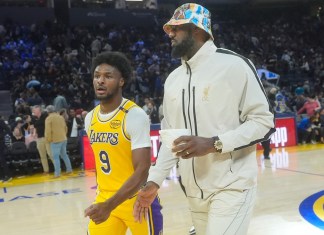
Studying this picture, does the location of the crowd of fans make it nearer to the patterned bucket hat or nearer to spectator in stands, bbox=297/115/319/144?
spectator in stands, bbox=297/115/319/144

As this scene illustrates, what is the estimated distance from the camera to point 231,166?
2348 millimetres

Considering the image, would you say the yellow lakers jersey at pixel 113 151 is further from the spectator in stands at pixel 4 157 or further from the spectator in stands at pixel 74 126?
the spectator in stands at pixel 74 126

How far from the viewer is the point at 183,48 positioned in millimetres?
2387

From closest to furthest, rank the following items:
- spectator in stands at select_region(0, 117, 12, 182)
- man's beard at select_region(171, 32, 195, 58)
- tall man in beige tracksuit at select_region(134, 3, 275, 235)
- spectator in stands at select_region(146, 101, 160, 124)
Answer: tall man in beige tracksuit at select_region(134, 3, 275, 235)
man's beard at select_region(171, 32, 195, 58)
spectator in stands at select_region(0, 117, 12, 182)
spectator in stands at select_region(146, 101, 160, 124)

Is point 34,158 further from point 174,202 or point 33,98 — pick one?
point 174,202

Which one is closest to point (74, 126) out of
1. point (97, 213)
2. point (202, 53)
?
point (97, 213)

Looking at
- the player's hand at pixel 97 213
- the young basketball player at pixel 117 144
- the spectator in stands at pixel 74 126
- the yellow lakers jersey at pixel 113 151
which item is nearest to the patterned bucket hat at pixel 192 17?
the young basketball player at pixel 117 144

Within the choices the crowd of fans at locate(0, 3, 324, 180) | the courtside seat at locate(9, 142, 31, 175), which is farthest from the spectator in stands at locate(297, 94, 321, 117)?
the courtside seat at locate(9, 142, 31, 175)

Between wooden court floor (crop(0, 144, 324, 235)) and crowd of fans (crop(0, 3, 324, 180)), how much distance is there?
6.89 ft

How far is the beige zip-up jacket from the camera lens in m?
2.28

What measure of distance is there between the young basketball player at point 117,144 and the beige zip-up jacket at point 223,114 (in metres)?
0.47

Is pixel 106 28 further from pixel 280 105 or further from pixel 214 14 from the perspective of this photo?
pixel 280 105

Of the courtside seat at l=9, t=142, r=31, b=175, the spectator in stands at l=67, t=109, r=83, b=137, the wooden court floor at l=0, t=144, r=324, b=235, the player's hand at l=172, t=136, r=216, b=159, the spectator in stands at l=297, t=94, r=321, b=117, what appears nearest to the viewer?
the player's hand at l=172, t=136, r=216, b=159

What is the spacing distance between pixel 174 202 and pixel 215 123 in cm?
460
